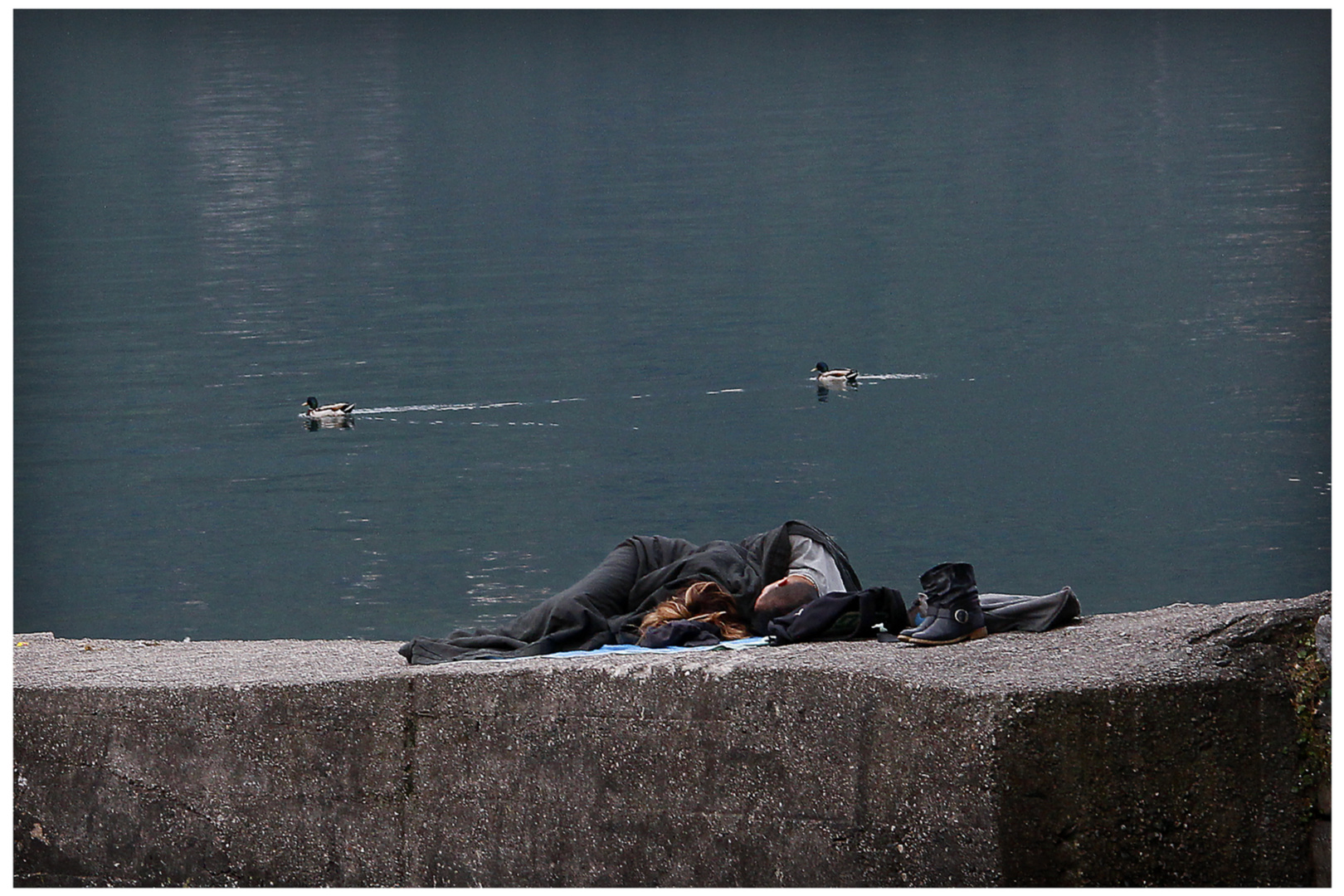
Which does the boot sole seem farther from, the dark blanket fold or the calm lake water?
the calm lake water

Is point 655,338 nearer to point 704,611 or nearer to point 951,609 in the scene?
point 704,611

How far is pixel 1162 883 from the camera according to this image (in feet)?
16.6

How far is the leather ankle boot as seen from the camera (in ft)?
17.9

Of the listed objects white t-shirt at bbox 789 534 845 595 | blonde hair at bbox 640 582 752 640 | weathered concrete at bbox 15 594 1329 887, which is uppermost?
white t-shirt at bbox 789 534 845 595

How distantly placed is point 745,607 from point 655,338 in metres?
16.0

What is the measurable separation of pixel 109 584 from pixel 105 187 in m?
25.7

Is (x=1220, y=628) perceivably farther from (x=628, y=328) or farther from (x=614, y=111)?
(x=614, y=111)

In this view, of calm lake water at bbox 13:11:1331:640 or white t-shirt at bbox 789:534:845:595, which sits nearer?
white t-shirt at bbox 789:534:845:595

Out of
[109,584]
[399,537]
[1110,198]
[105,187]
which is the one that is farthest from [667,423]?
[105,187]

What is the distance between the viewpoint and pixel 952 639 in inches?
216

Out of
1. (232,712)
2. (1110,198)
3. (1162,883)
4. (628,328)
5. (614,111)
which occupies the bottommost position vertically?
(1162,883)

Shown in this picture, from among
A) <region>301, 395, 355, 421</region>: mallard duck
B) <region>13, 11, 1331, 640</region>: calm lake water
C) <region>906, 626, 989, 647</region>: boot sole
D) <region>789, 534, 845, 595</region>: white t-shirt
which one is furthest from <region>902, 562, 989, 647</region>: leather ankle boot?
<region>301, 395, 355, 421</region>: mallard duck

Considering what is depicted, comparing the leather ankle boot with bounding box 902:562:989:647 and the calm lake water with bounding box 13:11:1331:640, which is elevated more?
the calm lake water with bounding box 13:11:1331:640

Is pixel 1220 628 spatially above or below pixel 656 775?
above
